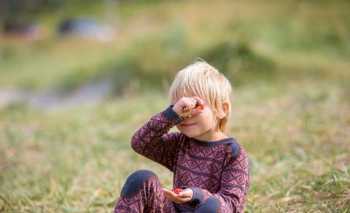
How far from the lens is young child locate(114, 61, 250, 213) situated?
9.37 ft

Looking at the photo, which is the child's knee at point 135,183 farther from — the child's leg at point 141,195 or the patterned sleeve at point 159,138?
the patterned sleeve at point 159,138

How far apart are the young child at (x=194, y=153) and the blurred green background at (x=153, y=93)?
0.80 metres

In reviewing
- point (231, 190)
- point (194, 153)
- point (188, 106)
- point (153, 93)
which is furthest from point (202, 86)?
point (153, 93)

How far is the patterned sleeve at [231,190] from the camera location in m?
2.80

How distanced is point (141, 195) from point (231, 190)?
378mm

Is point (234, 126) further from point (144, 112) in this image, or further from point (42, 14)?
point (42, 14)

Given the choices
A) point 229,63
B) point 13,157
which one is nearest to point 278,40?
point 229,63

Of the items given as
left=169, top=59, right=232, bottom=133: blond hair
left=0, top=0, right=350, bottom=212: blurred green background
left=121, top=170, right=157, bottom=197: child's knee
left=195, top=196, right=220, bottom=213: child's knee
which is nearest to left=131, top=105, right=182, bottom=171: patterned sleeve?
left=169, top=59, right=232, bottom=133: blond hair

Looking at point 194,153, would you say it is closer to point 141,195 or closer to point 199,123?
point 199,123

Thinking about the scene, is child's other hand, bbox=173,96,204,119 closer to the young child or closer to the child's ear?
the young child

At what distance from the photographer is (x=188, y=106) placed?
9.37 ft

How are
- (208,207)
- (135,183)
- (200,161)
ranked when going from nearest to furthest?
(208,207)
(135,183)
(200,161)

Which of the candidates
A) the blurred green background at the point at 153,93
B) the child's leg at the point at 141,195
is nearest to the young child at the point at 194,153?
the child's leg at the point at 141,195

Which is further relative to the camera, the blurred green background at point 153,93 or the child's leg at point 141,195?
the blurred green background at point 153,93
